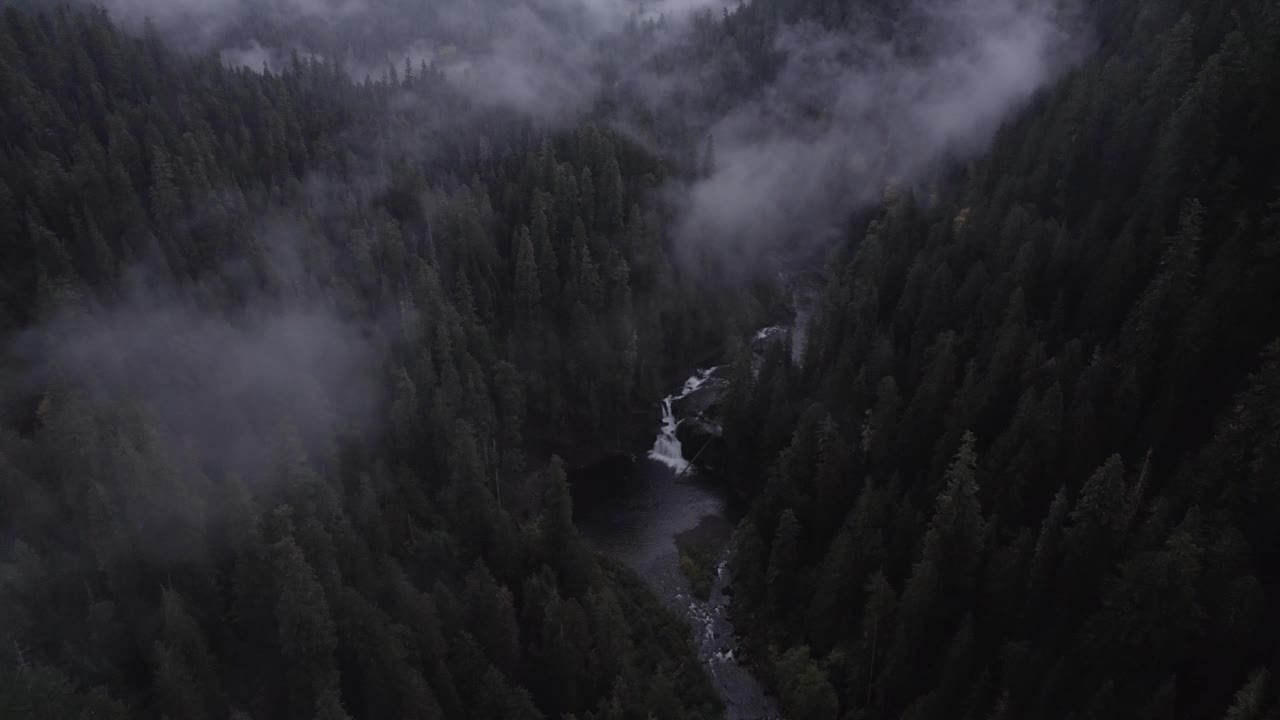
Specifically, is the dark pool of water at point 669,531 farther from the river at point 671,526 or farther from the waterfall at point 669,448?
the waterfall at point 669,448

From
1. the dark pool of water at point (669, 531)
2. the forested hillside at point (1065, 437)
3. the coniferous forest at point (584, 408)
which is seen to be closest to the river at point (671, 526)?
the dark pool of water at point (669, 531)

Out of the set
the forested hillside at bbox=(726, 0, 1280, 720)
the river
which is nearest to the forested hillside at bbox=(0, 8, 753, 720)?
the river

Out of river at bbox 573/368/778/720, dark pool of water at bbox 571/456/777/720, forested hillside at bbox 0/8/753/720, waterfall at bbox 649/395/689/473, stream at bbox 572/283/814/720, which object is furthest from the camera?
waterfall at bbox 649/395/689/473

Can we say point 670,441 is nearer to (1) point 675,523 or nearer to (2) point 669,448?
(2) point 669,448

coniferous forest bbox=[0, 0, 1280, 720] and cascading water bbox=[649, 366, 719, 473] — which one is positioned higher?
coniferous forest bbox=[0, 0, 1280, 720]

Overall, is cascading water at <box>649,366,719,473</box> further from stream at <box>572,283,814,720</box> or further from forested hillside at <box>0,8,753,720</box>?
forested hillside at <box>0,8,753,720</box>

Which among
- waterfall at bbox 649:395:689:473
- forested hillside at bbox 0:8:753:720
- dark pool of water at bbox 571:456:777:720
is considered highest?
forested hillside at bbox 0:8:753:720

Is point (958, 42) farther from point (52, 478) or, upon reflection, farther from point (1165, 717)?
point (52, 478)
